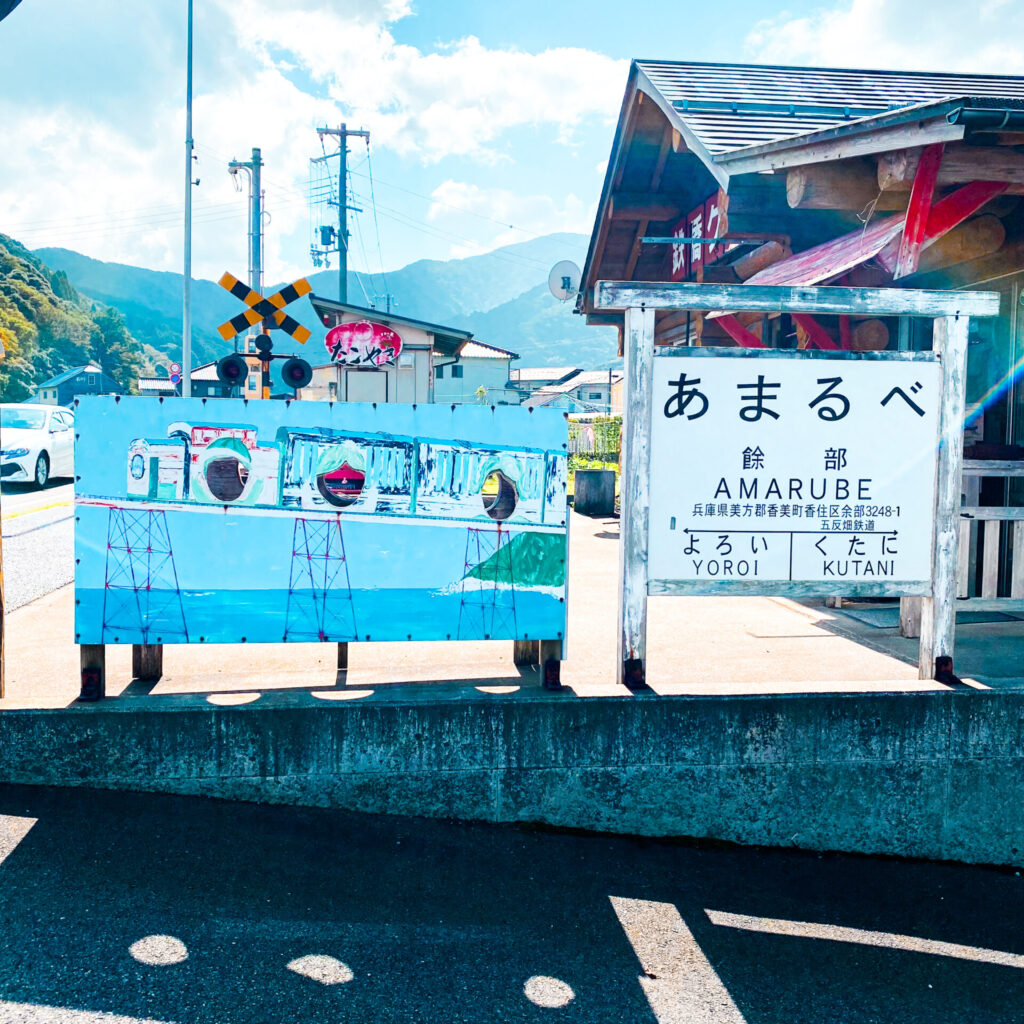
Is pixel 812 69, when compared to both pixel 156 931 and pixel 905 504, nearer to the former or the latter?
pixel 905 504

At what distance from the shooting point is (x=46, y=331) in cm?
8331

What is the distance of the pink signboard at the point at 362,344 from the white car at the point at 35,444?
18.5ft

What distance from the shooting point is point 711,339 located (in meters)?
11.7

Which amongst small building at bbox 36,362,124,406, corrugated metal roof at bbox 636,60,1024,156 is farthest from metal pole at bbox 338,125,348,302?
small building at bbox 36,362,124,406

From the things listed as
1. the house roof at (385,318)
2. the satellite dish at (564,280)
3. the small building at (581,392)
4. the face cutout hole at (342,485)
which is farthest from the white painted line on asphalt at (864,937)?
the small building at (581,392)

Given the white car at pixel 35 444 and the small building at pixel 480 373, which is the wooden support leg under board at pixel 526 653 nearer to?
the white car at pixel 35 444

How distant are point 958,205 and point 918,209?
0.41 meters

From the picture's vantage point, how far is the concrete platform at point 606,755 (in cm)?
384

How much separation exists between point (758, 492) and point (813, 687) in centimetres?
89

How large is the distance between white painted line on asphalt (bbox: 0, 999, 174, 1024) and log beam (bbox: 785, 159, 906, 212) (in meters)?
5.51

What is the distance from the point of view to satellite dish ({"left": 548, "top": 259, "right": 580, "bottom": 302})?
45.2 feet

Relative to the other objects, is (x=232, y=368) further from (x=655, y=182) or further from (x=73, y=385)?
(x=73, y=385)

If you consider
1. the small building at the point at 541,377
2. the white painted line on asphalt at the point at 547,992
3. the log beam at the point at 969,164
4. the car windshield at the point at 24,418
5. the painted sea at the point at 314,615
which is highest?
the small building at the point at 541,377

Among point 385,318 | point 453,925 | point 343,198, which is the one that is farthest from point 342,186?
point 453,925
